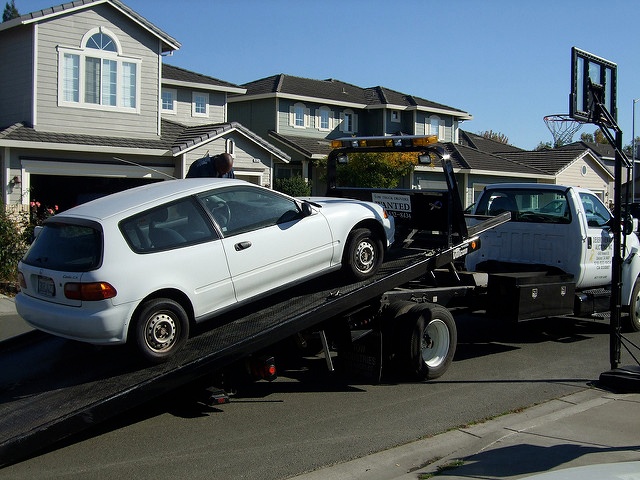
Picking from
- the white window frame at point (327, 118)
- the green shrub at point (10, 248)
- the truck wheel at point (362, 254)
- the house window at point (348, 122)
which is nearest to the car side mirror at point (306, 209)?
the truck wheel at point (362, 254)

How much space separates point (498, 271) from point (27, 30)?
1475 cm

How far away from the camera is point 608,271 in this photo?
10234mm

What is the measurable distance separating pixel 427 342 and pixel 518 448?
2.33m

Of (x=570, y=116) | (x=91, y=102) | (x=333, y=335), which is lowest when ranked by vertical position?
(x=333, y=335)

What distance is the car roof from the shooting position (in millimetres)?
6280

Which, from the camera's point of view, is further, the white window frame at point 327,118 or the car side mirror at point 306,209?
the white window frame at point 327,118

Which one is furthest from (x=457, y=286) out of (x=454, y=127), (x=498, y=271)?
(x=454, y=127)

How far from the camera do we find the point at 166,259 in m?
6.14

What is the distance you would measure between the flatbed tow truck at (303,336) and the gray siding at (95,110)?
1196 cm

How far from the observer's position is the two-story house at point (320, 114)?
3250cm

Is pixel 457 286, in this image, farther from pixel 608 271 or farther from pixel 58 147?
pixel 58 147

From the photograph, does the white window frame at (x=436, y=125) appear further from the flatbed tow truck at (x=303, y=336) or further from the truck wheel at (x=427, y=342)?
the truck wheel at (x=427, y=342)

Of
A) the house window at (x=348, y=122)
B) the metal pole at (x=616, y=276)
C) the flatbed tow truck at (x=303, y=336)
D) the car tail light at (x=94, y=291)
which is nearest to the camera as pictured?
the flatbed tow truck at (x=303, y=336)

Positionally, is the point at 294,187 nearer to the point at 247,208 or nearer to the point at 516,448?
the point at 247,208
